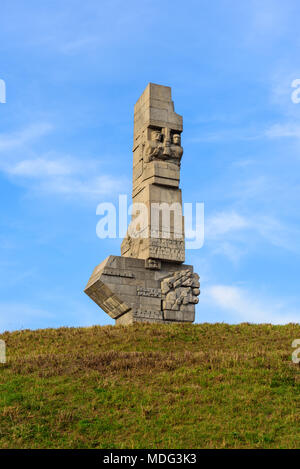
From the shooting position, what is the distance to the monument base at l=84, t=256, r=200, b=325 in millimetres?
21641

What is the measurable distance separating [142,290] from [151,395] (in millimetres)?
9178

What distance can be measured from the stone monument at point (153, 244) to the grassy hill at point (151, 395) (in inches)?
132

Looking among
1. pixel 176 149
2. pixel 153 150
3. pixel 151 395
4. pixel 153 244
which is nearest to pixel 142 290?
pixel 153 244

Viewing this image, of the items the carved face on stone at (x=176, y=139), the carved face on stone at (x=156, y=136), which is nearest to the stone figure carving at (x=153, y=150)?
the carved face on stone at (x=156, y=136)

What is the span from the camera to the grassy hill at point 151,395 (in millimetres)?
11000

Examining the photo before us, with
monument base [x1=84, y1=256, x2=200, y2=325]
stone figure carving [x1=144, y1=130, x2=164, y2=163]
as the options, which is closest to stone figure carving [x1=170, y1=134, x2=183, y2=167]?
stone figure carving [x1=144, y1=130, x2=164, y2=163]

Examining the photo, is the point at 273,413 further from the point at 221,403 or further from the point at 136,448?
the point at 136,448

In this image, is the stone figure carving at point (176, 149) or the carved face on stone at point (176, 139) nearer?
the stone figure carving at point (176, 149)

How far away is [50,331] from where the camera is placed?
21453 millimetres

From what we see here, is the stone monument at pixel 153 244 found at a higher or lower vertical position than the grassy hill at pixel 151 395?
higher

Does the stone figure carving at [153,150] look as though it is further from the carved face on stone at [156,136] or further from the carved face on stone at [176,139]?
the carved face on stone at [176,139]

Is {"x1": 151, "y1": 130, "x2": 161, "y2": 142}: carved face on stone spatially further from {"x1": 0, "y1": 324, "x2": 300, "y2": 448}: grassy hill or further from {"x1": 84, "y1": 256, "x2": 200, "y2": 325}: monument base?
{"x1": 0, "y1": 324, "x2": 300, "y2": 448}: grassy hill
